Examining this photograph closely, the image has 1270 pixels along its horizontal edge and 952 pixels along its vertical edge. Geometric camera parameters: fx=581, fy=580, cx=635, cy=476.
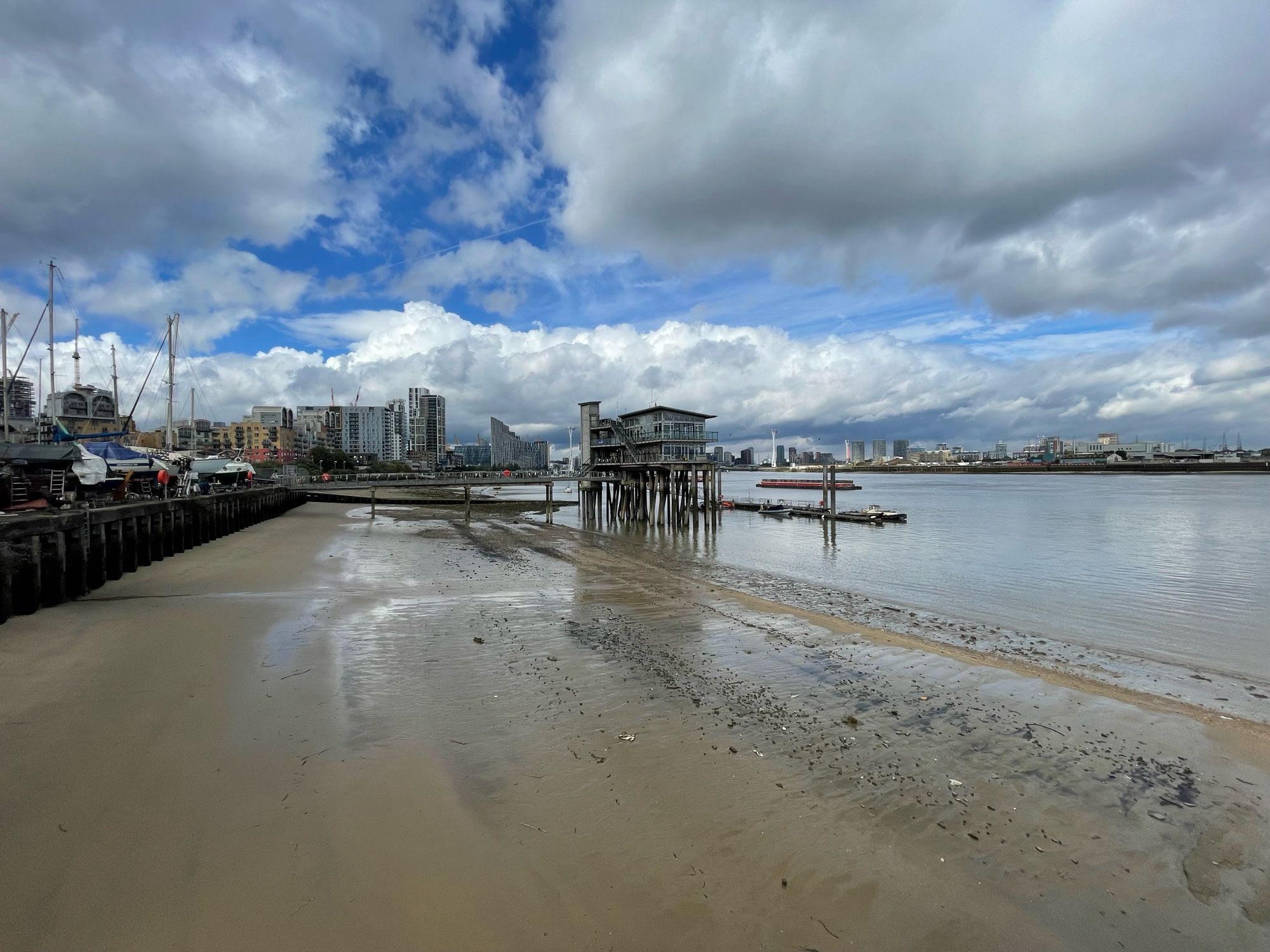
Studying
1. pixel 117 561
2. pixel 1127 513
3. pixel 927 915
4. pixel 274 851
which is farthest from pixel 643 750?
pixel 1127 513

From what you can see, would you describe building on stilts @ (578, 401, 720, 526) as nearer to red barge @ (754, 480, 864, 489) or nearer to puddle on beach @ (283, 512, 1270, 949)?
puddle on beach @ (283, 512, 1270, 949)

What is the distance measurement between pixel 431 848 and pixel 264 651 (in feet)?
21.2

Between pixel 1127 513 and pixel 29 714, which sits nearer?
pixel 29 714

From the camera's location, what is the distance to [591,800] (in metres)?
5.16

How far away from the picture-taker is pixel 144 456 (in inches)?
1093

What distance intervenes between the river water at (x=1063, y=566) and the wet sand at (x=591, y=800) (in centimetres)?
600

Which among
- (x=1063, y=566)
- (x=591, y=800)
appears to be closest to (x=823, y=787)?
(x=591, y=800)

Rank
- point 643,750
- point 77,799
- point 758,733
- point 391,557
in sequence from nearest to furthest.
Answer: point 77,799, point 643,750, point 758,733, point 391,557

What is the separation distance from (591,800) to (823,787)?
225 cm

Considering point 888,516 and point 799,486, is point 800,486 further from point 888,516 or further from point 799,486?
point 888,516

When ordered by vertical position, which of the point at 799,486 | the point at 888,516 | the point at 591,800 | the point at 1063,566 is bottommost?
the point at 799,486

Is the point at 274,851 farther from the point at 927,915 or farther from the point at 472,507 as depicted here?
the point at 472,507

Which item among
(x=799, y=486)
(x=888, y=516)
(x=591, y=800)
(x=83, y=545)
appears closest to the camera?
(x=591, y=800)

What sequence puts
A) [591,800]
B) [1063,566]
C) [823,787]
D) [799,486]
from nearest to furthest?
[591,800], [823,787], [1063,566], [799,486]
